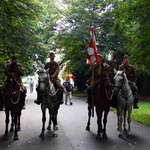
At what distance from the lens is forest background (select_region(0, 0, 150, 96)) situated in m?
14.4

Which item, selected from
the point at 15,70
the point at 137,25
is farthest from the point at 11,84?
the point at 137,25

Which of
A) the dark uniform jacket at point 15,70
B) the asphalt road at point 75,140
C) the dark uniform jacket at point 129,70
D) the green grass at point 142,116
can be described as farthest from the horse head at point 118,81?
the green grass at point 142,116

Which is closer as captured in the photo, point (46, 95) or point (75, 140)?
point (75, 140)

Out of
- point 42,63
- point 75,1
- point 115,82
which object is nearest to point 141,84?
point 75,1

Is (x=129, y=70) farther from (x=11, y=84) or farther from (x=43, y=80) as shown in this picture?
(x=11, y=84)

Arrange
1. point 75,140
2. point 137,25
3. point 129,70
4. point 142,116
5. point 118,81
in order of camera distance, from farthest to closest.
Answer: point 142,116
point 137,25
point 129,70
point 118,81
point 75,140

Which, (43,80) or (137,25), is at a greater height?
(137,25)

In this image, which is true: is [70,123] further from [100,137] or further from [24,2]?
[24,2]

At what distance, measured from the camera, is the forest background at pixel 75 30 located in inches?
567

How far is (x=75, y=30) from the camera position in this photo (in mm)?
29188

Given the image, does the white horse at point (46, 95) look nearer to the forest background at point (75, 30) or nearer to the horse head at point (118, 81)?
the horse head at point (118, 81)

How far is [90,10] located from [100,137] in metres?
21.8

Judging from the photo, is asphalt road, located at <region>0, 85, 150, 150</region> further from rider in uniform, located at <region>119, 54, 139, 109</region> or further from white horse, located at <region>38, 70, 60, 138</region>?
rider in uniform, located at <region>119, 54, 139, 109</region>

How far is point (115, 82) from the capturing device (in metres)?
9.98
